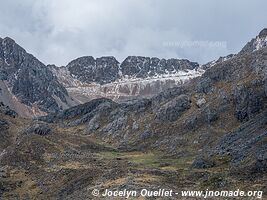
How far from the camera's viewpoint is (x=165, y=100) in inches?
6398

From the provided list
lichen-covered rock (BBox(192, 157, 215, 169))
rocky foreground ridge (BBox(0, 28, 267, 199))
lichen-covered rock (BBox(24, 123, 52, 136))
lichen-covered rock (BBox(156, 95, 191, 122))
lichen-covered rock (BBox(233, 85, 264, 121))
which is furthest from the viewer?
lichen-covered rock (BBox(156, 95, 191, 122))

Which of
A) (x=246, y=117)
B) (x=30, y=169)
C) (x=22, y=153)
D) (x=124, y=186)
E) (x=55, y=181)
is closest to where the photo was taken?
(x=124, y=186)

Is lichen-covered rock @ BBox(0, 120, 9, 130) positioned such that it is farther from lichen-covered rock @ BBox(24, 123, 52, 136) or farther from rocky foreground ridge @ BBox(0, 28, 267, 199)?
lichen-covered rock @ BBox(24, 123, 52, 136)

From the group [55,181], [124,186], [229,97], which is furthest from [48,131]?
[124,186]

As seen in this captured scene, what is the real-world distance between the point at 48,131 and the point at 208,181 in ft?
230

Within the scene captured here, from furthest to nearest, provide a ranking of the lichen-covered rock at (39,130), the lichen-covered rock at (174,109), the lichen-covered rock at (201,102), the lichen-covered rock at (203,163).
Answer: the lichen-covered rock at (174,109) < the lichen-covered rock at (201,102) < the lichen-covered rock at (39,130) < the lichen-covered rock at (203,163)

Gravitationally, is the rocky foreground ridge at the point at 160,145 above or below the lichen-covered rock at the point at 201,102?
below

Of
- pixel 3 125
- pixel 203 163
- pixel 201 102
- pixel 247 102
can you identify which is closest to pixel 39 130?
pixel 3 125

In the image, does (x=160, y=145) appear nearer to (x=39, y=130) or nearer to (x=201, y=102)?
(x=201, y=102)

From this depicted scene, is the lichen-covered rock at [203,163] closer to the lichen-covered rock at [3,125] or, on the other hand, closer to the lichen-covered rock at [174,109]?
the lichen-covered rock at [174,109]

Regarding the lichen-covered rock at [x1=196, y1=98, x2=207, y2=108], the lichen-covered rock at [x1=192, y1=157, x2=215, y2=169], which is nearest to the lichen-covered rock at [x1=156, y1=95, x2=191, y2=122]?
the lichen-covered rock at [x1=196, y1=98, x2=207, y2=108]

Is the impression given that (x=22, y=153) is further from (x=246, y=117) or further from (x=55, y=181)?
(x=246, y=117)

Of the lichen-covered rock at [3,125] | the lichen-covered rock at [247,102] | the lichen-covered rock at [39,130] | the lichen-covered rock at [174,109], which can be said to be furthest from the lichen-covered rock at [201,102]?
the lichen-covered rock at [3,125]

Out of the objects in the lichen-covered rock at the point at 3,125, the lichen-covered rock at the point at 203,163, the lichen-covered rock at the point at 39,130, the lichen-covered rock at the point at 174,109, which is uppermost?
the lichen-covered rock at the point at 174,109
